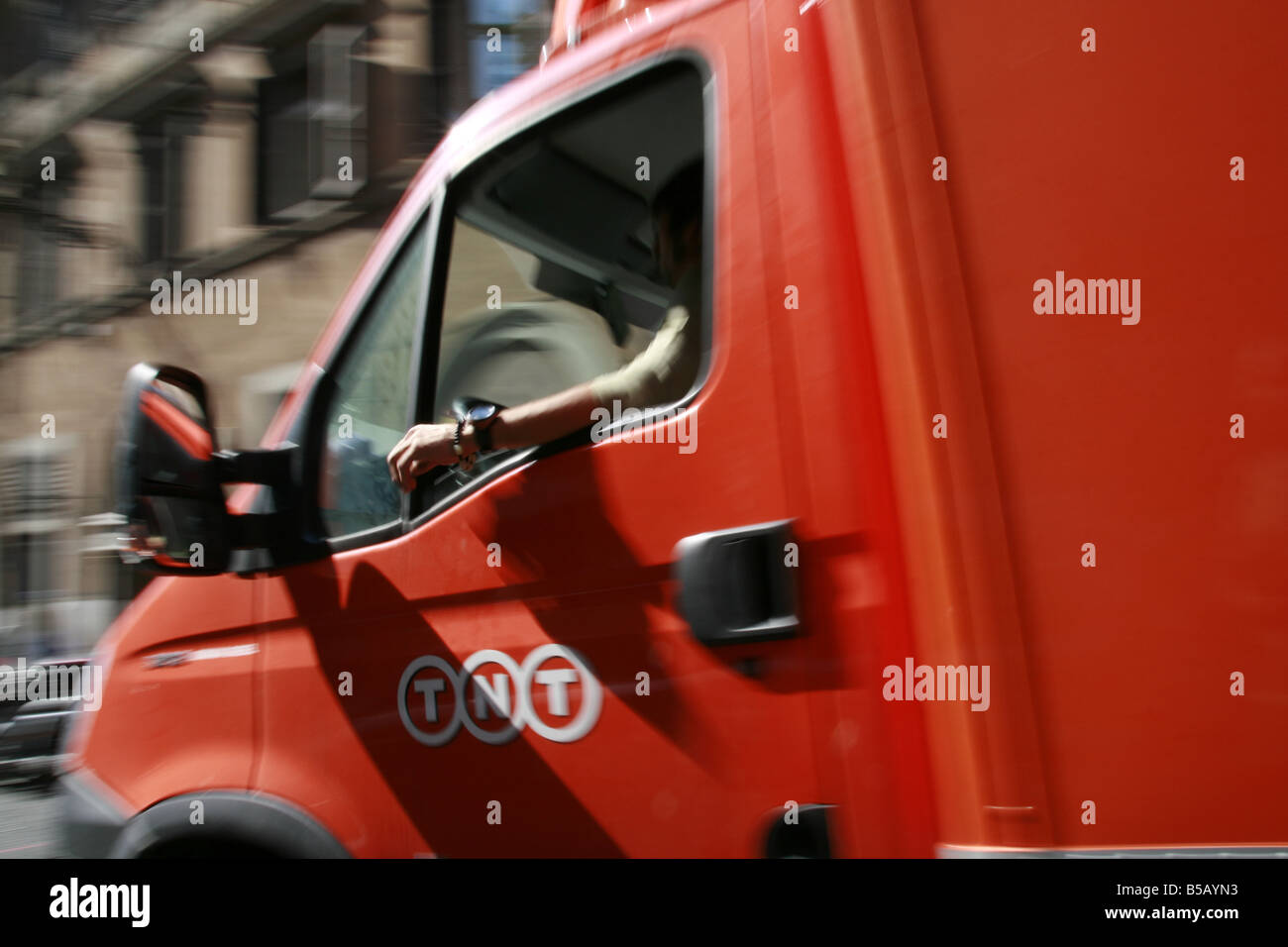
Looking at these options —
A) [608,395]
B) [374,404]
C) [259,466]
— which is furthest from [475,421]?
[259,466]

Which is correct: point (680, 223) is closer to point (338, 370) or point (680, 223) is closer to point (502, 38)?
point (338, 370)

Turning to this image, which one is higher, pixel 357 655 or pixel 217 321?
pixel 217 321

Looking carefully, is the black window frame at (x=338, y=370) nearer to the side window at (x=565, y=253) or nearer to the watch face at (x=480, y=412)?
the side window at (x=565, y=253)

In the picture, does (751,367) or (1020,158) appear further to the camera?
(751,367)

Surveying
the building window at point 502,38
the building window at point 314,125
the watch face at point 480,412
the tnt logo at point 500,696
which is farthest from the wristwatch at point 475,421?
the building window at point 314,125

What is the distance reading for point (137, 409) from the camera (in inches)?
77.5

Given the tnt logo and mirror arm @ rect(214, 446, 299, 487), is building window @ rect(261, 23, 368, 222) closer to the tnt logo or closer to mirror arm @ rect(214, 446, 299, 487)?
mirror arm @ rect(214, 446, 299, 487)

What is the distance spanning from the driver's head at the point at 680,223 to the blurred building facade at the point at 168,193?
6622mm

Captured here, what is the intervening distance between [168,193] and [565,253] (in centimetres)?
1138

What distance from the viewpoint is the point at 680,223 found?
186cm
